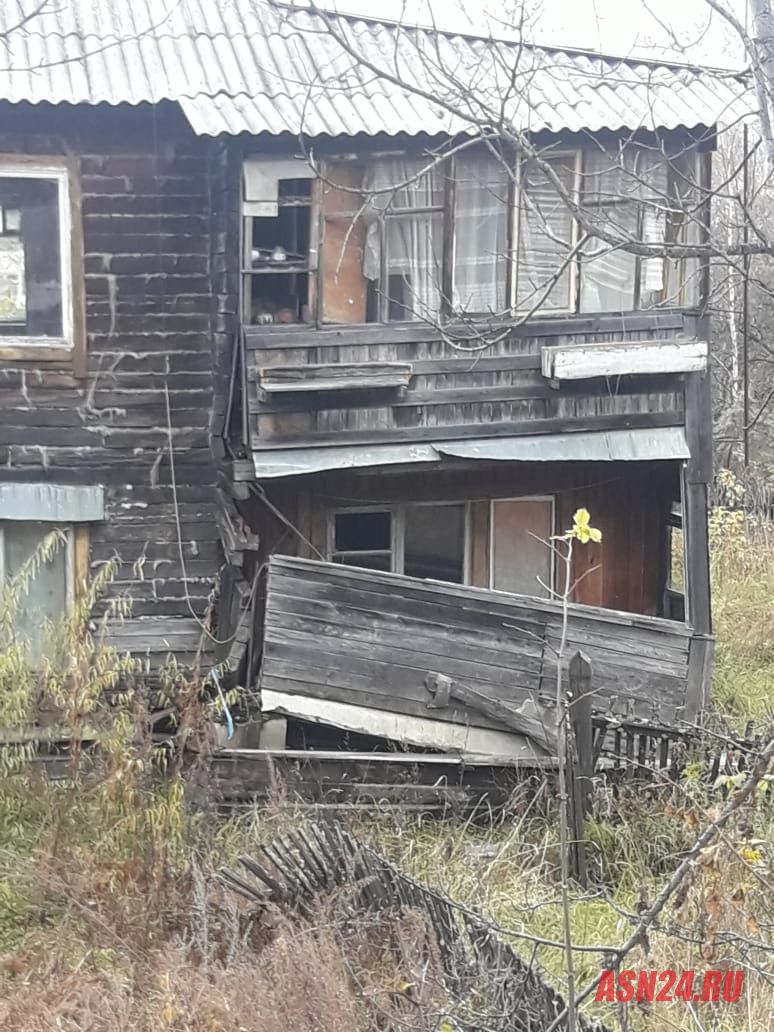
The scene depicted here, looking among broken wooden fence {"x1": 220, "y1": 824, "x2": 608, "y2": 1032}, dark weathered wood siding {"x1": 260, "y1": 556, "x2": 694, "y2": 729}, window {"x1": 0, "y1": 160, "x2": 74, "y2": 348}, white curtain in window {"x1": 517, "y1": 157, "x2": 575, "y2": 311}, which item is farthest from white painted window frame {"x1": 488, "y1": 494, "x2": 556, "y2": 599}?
broken wooden fence {"x1": 220, "y1": 824, "x2": 608, "y2": 1032}

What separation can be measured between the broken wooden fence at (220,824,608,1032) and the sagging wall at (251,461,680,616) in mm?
3945

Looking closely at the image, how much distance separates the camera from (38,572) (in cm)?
921

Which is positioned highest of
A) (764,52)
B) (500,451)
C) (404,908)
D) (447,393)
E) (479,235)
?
(479,235)

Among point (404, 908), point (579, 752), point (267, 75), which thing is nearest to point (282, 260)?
point (267, 75)

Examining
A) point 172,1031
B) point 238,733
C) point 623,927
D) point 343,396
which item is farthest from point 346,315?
point 172,1031

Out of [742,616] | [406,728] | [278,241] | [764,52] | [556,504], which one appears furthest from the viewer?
[742,616]

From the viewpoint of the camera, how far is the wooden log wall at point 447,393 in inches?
335

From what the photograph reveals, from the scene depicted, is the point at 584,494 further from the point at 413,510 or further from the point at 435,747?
the point at 435,747

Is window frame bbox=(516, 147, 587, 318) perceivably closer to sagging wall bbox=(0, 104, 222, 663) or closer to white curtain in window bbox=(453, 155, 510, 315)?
white curtain in window bbox=(453, 155, 510, 315)

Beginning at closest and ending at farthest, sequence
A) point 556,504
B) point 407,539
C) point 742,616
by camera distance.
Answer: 1. point 407,539
2. point 556,504
3. point 742,616

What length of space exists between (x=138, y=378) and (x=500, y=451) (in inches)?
124

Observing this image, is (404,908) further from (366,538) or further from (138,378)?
(138,378)

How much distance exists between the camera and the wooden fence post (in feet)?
22.1

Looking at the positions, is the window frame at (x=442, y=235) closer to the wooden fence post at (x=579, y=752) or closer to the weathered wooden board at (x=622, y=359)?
the weathered wooden board at (x=622, y=359)
